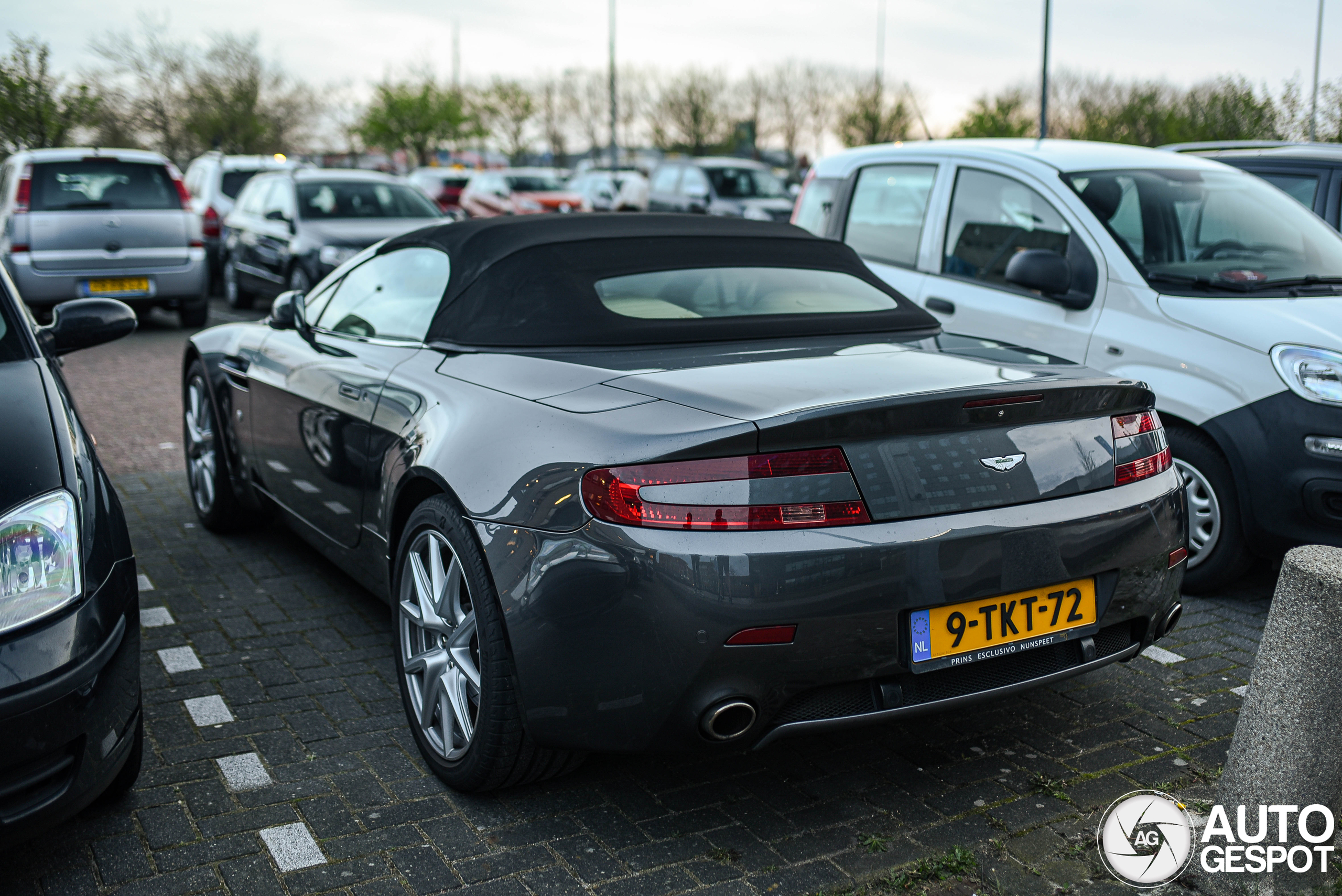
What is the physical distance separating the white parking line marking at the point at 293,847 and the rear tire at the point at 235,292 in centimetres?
1198

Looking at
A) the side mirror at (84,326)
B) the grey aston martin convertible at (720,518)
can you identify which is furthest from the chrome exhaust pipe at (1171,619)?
the side mirror at (84,326)

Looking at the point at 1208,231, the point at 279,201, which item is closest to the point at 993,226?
the point at 1208,231

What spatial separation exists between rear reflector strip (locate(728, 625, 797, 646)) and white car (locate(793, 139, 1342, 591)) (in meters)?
2.57

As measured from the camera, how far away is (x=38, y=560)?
2504 mm

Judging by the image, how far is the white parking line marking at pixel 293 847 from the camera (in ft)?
8.71

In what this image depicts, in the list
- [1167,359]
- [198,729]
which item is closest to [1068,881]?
[198,729]

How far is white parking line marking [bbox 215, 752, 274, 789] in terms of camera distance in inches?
119

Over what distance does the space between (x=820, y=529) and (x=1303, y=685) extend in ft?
3.54

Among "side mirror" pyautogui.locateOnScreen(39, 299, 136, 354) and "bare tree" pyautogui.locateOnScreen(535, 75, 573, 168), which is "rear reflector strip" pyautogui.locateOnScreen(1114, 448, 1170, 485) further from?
"bare tree" pyautogui.locateOnScreen(535, 75, 573, 168)

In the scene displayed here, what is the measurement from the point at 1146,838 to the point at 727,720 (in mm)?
1058

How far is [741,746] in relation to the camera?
258 cm

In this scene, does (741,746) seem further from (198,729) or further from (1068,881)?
(198,729)

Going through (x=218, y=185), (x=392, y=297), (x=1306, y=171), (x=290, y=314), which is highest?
(x=1306, y=171)

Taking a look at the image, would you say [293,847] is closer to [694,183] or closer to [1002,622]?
[1002,622]
